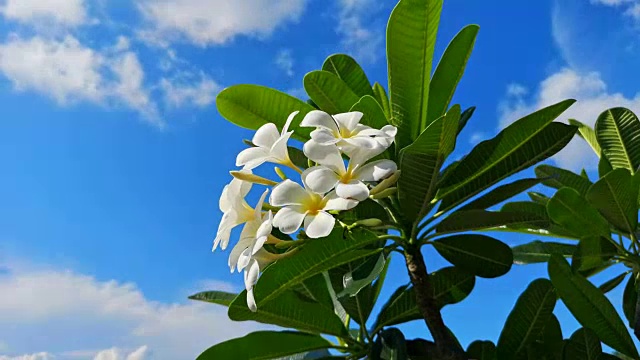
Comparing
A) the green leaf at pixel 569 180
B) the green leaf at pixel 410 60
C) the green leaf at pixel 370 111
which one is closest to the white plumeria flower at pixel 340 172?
the green leaf at pixel 370 111

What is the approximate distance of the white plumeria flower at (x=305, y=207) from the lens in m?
1.12

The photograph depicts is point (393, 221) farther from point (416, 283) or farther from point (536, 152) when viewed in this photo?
point (536, 152)

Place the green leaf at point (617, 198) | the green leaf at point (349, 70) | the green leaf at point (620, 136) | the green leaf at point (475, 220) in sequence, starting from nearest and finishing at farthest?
the green leaf at point (475, 220), the green leaf at point (617, 198), the green leaf at point (349, 70), the green leaf at point (620, 136)

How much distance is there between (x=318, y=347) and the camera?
169cm

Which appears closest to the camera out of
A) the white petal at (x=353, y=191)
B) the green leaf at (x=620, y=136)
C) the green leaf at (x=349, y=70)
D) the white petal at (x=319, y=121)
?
the white petal at (x=353, y=191)

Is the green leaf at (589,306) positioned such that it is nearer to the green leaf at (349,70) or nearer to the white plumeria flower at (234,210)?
the green leaf at (349,70)

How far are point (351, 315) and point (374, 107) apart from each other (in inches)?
22.4

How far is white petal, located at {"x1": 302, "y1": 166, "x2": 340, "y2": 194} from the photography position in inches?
44.8

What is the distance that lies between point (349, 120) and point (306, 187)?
0.59 ft

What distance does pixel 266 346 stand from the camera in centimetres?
168

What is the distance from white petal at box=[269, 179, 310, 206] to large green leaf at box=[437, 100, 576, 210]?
0.49 m

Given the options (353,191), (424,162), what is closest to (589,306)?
(424,162)

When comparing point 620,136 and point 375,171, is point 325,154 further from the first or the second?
point 620,136

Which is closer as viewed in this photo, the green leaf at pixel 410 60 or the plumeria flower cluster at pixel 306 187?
the plumeria flower cluster at pixel 306 187
